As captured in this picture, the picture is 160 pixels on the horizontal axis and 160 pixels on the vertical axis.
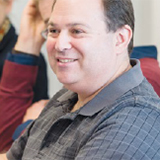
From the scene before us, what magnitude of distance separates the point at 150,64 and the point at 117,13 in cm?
50

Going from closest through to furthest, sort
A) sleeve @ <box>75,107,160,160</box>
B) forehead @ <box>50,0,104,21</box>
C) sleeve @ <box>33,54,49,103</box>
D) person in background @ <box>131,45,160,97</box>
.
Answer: sleeve @ <box>75,107,160,160</box>
forehead @ <box>50,0,104,21</box>
person in background @ <box>131,45,160,97</box>
sleeve @ <box>33,54,49,103</box>

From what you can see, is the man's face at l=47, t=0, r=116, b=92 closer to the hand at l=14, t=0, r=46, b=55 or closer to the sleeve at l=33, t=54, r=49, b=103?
the hand at l=14, t=0, r=46, b=55

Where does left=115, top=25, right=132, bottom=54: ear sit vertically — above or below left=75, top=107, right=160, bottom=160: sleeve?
above

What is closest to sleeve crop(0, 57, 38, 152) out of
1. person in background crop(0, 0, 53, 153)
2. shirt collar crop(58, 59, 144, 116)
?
person in background crop(0, 0, 53, 153)

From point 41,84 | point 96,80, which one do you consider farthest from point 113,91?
point 41,84

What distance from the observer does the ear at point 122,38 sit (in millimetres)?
973

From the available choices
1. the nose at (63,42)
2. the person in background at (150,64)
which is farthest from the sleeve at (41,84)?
the nose at (63,42)

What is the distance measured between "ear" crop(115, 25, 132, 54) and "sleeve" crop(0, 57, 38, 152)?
2.74 ft

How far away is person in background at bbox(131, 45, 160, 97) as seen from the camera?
4.15ft

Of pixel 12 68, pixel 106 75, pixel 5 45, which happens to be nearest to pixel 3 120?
pixel 12 68

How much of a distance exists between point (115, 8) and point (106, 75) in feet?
0.63

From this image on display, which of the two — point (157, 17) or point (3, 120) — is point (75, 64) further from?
point (157, 17)

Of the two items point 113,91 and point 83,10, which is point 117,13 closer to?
point 83,10

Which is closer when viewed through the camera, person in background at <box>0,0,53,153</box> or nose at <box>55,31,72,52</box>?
nose at <box>55,31,72,52</box>
